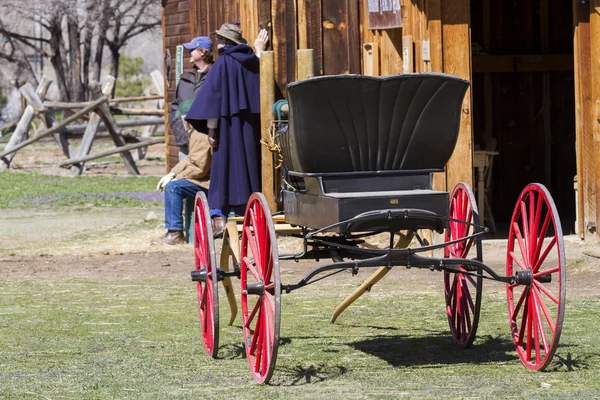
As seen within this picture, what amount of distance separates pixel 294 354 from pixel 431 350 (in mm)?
783

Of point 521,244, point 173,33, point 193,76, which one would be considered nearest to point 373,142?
point 521,244

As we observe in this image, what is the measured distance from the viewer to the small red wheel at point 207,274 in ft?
20.5

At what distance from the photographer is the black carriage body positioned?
5.85 meters

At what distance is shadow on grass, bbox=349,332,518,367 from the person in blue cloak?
4.50 m

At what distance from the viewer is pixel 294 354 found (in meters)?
6.66

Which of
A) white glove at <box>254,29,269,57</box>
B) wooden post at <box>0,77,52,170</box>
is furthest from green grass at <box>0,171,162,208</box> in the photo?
white glove at <box>254,29,269,57</box>

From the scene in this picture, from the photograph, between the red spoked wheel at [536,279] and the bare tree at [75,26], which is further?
the bare tree at [75,26]

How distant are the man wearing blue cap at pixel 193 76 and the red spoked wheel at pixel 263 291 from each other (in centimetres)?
614

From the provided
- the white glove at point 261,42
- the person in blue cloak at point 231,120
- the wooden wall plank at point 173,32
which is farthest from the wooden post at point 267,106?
the wooden wall plank at point 173,32

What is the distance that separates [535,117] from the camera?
1540cm

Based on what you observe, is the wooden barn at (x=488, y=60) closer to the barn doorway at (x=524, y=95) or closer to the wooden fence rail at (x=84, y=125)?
the barn doorway at (x=524, y=95)

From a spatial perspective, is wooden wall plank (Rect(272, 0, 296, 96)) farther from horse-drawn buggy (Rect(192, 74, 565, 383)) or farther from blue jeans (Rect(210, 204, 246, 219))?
horse-drawn buggy (Rect(192, 74, 565, 383))

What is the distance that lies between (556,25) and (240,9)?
4122 millimetres

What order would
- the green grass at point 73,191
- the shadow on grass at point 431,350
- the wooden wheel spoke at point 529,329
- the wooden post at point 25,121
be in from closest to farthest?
the wooden wheel spoke at point 529,329
the shadow on grass at point 431,350
the green grass at point 73,191
the wooden post at point 25,121
